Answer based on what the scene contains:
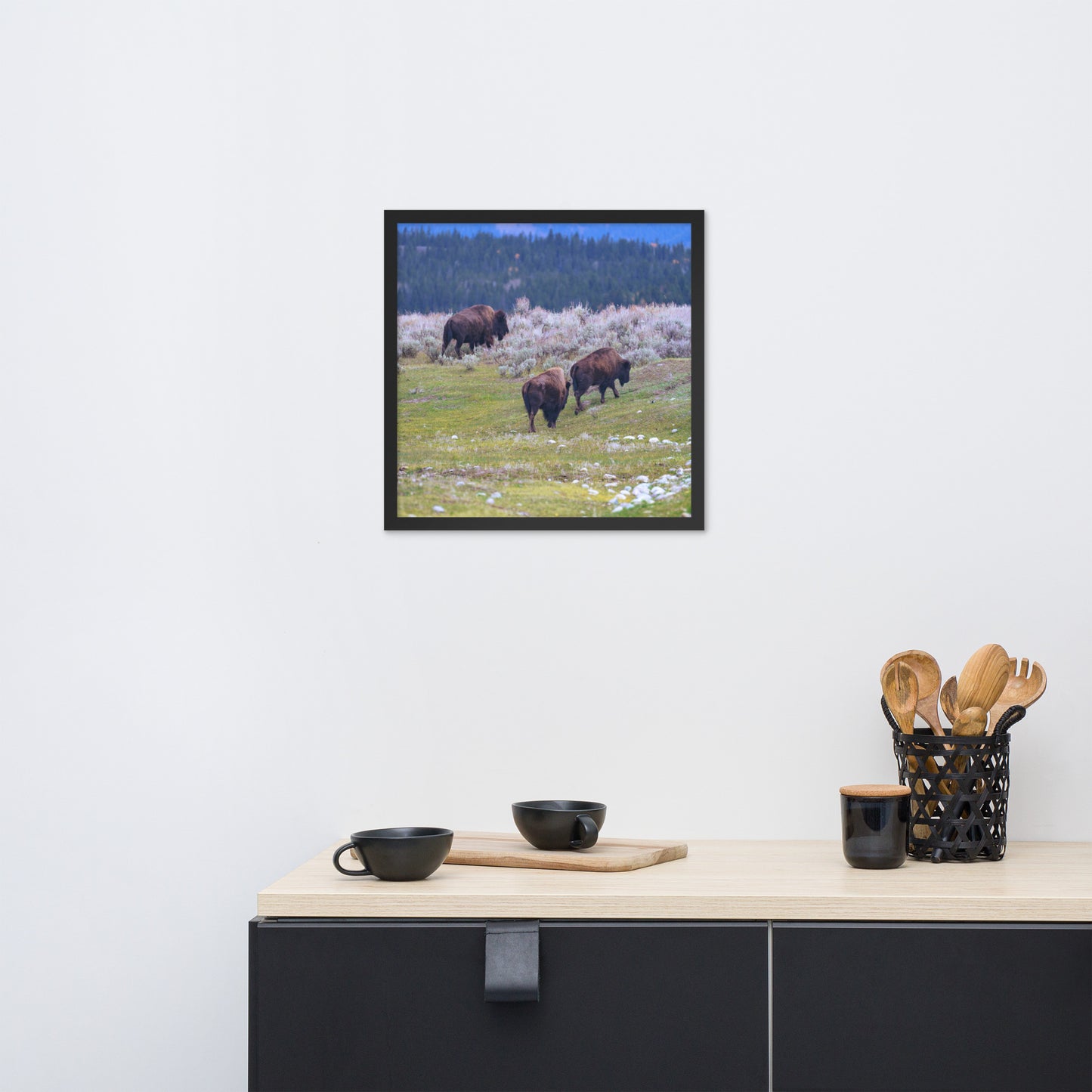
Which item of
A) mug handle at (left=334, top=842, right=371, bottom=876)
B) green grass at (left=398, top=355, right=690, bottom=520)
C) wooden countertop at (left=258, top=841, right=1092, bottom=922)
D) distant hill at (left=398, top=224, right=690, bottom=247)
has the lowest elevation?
Result: wooden countertop at (left=258, top=841, right=1092, bottom=922)

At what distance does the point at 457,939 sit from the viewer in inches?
46.3

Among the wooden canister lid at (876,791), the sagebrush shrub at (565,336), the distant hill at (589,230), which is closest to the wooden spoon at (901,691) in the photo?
the wooden canister lid at (876,791)

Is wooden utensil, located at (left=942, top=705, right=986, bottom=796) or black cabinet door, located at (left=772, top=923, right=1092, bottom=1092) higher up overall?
wooden utensil, located at (left=942, top=705, right=986, bottom=796)

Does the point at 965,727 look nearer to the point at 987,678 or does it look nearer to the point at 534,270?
the point at 987,678

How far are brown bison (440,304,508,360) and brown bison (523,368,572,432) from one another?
0.09m

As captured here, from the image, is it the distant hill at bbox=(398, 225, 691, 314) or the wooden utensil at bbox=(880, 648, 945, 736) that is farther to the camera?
the distant hill at bbox=(398, 225, 691, 314)

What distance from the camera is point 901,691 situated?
4.83ft

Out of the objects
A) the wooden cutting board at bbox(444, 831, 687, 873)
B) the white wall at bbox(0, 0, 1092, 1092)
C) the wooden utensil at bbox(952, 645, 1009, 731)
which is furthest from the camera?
the white wall at bbox(0, 0, 1092, 1092)

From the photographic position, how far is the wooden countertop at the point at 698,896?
1168 mm

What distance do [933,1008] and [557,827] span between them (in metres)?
0.49

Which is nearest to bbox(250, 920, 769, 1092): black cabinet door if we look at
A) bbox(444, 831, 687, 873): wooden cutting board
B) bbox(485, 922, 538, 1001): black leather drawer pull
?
bbox(485, 922, 538, 1001): black leather drawer pull

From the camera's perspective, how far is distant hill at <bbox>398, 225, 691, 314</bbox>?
1.65 m

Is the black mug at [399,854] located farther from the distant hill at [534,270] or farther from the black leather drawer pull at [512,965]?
the distant hill at [534,270]

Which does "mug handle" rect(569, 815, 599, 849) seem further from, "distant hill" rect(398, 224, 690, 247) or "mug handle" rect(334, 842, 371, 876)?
"distant hill" rect(398, 224, 690, 247)
